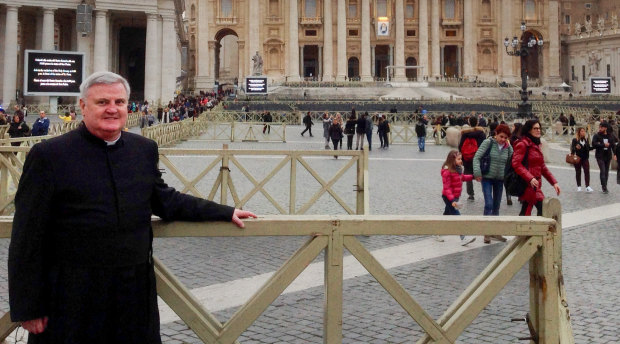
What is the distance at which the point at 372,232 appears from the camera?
312 centimetres

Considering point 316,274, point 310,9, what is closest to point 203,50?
point 310,9

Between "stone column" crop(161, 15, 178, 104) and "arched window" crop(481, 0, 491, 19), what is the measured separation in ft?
159

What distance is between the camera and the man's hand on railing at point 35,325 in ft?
9.12

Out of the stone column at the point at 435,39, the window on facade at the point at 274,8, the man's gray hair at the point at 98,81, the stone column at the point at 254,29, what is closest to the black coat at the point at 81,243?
the man's gray hair at the point at 98,81

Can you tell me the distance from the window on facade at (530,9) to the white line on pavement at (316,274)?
75.8 meters

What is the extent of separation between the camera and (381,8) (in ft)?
256

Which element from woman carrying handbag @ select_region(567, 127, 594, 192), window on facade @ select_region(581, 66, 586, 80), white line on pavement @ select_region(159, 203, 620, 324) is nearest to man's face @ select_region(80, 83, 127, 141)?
white line on pavement @ select_region(159, 203, 620, 324)

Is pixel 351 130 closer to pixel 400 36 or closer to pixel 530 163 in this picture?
pixel 530 163

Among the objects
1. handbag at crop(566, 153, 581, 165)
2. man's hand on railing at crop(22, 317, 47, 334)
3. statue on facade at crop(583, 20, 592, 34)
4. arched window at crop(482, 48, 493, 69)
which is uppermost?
statue on facade at crop(583, 20, 592, 34)

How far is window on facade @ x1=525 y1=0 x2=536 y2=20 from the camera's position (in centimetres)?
7981

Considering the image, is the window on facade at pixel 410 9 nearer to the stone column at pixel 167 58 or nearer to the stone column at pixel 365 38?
the stone column at pixel 365 38

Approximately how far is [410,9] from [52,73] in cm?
5710

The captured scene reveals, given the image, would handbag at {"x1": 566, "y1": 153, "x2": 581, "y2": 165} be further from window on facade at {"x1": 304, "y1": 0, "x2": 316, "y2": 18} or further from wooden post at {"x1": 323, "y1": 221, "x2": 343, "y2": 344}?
window on facade at {"x1": 304, "y1": 0, "x2": 316, "y2": 18}

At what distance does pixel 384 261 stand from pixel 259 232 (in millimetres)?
4617
